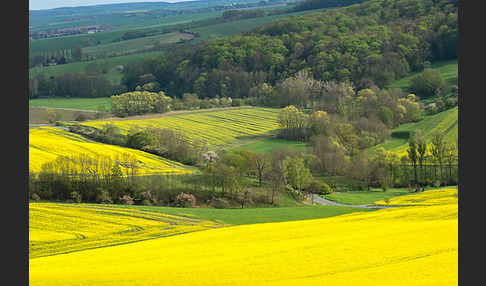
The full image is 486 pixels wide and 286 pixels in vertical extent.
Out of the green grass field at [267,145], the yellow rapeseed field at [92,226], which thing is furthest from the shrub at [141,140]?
the yellow rapeseed field at [92,226]

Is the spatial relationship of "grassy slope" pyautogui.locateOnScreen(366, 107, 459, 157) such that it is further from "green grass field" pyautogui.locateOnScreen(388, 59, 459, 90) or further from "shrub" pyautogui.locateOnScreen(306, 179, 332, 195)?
"green grass field" pyautogui.locateOnScreen(388, 59, 459, 90)

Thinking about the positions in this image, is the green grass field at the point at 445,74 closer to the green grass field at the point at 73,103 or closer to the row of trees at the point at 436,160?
the row of trees at the point at 436,160

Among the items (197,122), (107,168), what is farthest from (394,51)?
(107,168)

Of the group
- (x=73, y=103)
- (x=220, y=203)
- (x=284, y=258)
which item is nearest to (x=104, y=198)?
(x=220, y=203)

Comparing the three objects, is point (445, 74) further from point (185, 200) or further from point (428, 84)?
point (185, 200)

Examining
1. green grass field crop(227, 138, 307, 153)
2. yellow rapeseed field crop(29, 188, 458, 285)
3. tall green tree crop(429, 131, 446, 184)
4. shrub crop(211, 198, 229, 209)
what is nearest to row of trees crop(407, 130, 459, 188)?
tall green tree crop(429, 131, 446, 184)

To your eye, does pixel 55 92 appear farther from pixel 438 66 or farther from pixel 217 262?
pixel 217 262
